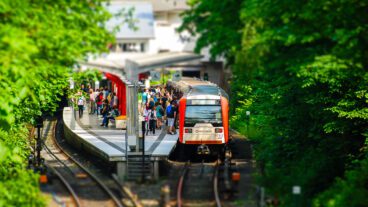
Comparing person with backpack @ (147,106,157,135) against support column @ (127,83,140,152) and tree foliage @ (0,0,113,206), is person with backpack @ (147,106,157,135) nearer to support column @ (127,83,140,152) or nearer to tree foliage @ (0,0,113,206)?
support column @ (127,83,140,152)

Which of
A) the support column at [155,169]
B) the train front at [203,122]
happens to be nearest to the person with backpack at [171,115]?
the train front at [203,122]

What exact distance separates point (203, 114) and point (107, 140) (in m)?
5.19

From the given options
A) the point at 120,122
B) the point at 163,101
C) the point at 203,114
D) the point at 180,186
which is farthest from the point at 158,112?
the point at 180,186

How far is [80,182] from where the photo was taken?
→ 30531 mm

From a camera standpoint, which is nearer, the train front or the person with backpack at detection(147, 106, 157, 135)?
the train front

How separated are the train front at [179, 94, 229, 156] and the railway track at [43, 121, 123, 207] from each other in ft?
14.7

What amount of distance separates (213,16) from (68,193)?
8039mm

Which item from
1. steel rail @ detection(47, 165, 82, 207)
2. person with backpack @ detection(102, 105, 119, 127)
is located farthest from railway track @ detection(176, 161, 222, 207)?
person with backpack @ detection(102, 105, 119, 127)

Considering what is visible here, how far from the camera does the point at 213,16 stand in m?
23.8

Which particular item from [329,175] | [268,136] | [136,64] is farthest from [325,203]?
[268,136]

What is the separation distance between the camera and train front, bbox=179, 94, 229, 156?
3581 cm

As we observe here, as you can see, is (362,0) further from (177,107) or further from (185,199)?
(177,107)

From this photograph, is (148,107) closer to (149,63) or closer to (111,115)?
(111,115)

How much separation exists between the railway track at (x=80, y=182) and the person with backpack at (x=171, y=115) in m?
4.69
